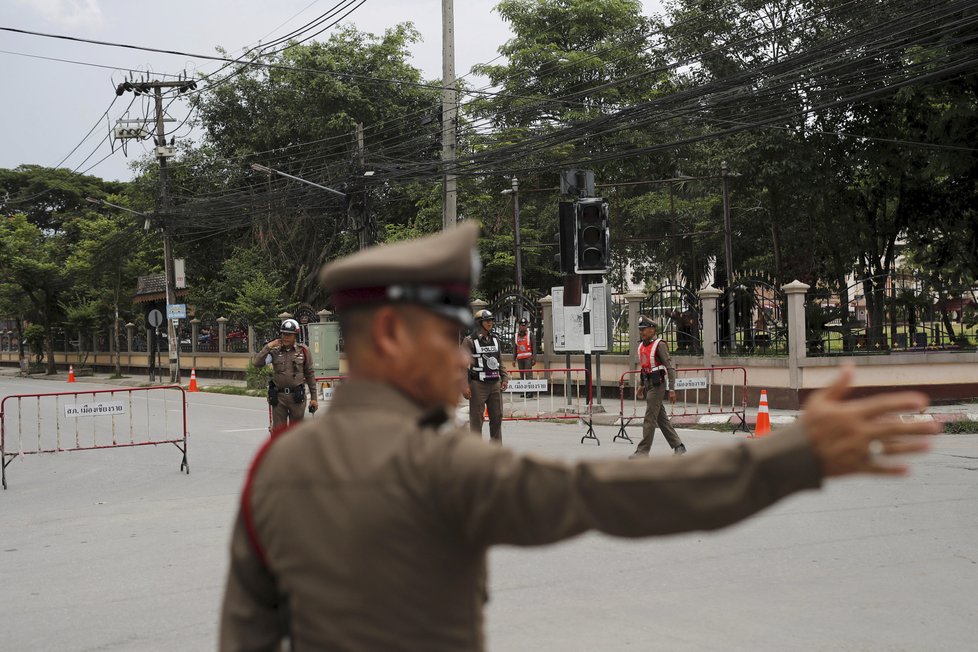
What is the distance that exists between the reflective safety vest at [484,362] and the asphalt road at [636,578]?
3413 mm

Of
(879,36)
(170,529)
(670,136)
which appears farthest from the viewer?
(670,136)

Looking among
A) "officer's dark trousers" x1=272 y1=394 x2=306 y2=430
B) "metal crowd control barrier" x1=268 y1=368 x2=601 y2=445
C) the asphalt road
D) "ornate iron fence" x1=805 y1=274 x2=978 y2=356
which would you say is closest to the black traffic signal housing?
"metal crowd control barrier" x1=268 y1=368 x2=601 y2=445

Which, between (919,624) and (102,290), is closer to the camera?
(919,624)

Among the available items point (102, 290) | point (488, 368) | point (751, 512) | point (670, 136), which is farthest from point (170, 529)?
point (102, 290)

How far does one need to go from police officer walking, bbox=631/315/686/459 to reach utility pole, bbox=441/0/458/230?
300 inches

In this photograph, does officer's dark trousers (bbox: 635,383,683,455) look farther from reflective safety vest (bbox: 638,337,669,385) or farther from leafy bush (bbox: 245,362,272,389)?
leafy bush (bbox: 245,362,272,389)

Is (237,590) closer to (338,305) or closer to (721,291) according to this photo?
(338,305)

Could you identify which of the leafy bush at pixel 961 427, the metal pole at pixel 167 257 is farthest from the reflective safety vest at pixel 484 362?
the metal pole at pixel 167 257

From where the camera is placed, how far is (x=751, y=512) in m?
1.68

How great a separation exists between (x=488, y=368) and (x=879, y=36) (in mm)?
10298

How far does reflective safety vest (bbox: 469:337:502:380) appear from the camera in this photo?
12.4 metres

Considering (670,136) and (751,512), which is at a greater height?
(670,136)

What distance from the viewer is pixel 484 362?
12.4 meters

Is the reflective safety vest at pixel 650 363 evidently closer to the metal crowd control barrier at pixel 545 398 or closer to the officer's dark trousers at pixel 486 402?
the officer's dark trousers at pixel 486 402
